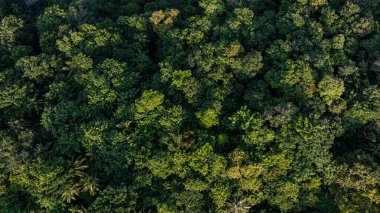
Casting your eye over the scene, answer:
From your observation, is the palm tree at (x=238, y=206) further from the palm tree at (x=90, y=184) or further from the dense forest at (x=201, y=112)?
the palm tree at (x=90, y=184)

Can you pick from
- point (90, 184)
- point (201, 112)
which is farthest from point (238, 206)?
point (90, 184)

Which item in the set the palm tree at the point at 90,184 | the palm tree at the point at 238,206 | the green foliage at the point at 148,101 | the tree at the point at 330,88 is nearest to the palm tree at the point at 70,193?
the palm tree at the point at 90,184

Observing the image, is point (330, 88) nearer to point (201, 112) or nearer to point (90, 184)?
point (201, 112)

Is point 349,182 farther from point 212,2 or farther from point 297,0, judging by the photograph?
point 212,2

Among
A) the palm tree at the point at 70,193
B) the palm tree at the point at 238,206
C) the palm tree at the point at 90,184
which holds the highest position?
the palm tree at the point at 238,206

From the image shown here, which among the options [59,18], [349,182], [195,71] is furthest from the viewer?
[59,18]

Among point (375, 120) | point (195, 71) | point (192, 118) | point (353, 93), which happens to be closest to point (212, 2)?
point (195, 71)

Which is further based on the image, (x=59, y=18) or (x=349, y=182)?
(x=59, y=18)

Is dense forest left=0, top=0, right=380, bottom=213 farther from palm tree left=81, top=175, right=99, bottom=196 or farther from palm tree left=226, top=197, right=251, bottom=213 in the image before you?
palm tree left=81, top=175, right=99, bottom=196
